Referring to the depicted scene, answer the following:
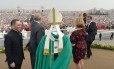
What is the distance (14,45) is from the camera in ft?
19.5

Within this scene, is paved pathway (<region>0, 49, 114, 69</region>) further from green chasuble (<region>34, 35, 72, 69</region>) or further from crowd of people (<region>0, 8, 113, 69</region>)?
green chasuble (<region>34, 35, 72, 69</region>)

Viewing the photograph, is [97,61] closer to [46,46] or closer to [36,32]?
[36,32]

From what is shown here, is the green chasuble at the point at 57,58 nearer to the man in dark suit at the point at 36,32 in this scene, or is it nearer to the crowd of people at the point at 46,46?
the crowd of people at the point at 46,46

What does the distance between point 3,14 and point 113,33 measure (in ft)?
90.4

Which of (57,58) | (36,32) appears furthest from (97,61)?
(57,58)

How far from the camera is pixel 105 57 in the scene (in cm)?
1050

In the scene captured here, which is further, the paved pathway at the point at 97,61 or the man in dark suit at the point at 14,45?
the paved pathway at the point at 97,61

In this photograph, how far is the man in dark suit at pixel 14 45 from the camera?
5.86 m

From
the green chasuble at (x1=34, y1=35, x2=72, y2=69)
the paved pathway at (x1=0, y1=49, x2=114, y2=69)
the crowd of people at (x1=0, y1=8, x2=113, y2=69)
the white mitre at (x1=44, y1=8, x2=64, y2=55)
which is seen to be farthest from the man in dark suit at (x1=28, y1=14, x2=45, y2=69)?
the paved pathway at (x1=0, y1=49, x2=114, y2=69)

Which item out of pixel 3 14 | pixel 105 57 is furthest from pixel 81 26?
pixel 3 14

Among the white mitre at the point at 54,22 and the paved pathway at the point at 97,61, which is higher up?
the white mitre at the point at 54,22

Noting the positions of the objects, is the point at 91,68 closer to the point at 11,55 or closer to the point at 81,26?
the point at 81,26

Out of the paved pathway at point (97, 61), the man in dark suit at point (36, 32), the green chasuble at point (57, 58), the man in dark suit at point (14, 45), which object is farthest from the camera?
the paved pathway at point (97, 61)

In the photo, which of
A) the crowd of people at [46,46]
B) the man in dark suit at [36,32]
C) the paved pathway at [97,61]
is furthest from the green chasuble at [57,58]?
the paved pathway at [97,61]
